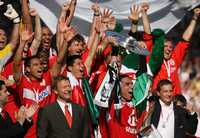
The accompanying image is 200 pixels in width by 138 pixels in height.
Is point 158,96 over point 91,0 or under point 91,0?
under

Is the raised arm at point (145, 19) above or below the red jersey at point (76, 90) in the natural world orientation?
above

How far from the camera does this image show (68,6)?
11.8 meters

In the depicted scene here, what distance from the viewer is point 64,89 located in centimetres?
1053

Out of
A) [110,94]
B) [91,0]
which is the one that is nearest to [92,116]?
[110,94]

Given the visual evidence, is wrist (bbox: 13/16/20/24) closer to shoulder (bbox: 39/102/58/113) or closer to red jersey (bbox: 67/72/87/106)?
red jersey (bbox: 67/72/87/106)

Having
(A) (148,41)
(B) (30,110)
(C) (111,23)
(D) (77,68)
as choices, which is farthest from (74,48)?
(A) (148,41)

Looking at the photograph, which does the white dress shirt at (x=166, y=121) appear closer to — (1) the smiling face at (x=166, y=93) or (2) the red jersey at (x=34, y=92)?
(1) the smiling face at (x=166, y=93)

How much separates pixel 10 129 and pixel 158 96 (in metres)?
2.17

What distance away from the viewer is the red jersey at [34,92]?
10.7 meters

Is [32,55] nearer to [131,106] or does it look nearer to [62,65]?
[62,65]

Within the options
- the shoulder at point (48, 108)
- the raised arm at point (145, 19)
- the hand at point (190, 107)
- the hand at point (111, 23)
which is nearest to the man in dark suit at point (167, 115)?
the hand at point (190, 107)

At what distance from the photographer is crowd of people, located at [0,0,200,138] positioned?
415 inches

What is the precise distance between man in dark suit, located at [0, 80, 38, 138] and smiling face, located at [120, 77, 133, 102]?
1493 mm

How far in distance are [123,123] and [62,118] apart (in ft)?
3.73
